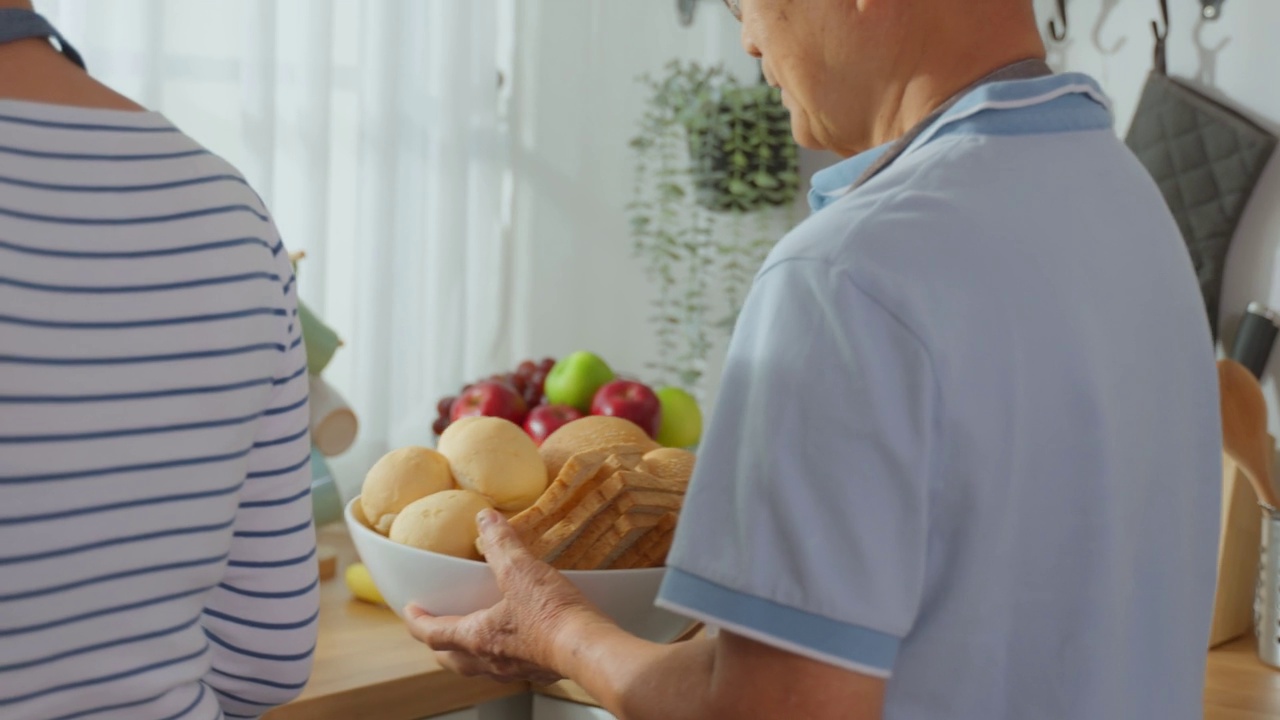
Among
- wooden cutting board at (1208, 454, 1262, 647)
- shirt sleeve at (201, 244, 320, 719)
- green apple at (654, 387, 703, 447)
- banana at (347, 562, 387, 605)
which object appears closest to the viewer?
shirt sleeve at (201, 244, 320, 719)

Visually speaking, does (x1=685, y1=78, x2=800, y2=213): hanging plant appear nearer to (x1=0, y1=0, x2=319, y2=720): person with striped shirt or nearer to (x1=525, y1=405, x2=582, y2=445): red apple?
(x1=525, y1=405, x2=582, y2=445): red apple

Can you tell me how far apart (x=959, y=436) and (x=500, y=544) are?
45 cm

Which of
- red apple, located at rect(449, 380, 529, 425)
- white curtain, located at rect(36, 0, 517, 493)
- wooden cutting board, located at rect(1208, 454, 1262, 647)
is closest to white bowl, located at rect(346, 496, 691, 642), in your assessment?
red apple, located at rect(449, 380, 529, 425)

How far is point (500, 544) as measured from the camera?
3.04 feet

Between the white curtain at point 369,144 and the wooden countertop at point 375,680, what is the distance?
3.20 ft

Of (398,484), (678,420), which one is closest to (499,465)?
(398,484)

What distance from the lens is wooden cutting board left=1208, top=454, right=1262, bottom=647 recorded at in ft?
4.72

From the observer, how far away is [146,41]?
183cm

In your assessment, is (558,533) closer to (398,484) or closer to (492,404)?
(398,484)

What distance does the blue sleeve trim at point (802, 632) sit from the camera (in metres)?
0.55

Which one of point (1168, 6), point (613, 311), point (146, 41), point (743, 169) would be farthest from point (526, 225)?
point (1168, 6)

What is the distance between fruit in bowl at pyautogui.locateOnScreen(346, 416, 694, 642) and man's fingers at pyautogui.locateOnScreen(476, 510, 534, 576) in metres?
0.02

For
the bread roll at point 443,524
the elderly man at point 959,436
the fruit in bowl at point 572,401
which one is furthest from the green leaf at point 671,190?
the elderly man at point 959,436

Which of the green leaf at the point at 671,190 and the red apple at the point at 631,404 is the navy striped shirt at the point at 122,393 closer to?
the red apple at the point at 631,404
